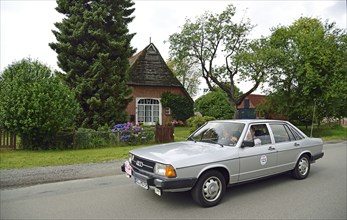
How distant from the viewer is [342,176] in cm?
668

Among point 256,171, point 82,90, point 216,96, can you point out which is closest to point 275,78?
point 216,96

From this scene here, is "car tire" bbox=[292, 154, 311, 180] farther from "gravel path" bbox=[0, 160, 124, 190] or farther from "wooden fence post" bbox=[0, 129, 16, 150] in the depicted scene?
"wooden fence post" bbox=[0, 129, 16, 150]

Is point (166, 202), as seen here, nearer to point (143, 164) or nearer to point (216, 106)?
point (143, 164)

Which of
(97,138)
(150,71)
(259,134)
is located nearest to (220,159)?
(259,134)

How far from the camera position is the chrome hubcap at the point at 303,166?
21.0 feet

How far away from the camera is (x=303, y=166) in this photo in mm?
6457

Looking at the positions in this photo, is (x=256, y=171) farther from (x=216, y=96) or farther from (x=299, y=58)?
(x=216, y=96)

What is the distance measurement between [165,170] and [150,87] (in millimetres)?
20909

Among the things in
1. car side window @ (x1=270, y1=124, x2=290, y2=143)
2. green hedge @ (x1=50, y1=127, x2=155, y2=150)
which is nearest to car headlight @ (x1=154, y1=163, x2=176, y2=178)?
car side window @ (x1=270, y1=124, x2=290, y2=143)

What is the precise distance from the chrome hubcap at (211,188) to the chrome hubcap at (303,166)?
302 centimetres

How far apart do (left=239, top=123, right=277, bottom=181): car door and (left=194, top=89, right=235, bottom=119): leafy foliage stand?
18.7m

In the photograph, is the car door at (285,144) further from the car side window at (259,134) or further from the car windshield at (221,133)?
the car windshield at (221,133)

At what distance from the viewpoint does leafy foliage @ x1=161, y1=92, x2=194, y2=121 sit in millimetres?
24828

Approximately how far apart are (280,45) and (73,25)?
17.8 m
